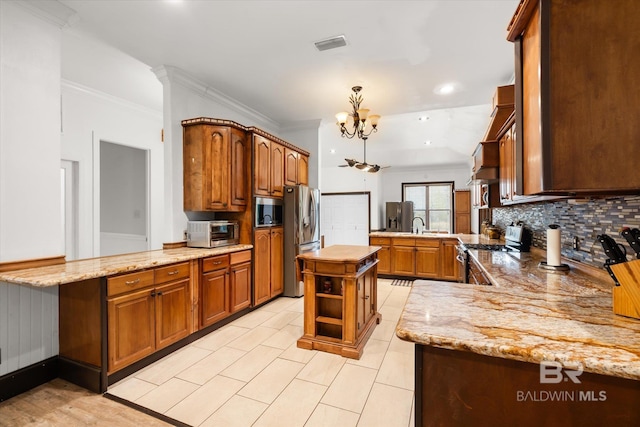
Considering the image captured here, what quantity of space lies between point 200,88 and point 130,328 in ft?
9.12

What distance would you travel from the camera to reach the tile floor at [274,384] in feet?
6.04

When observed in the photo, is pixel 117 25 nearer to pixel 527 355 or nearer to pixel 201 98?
pixel 201 98

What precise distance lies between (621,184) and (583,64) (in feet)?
1.36

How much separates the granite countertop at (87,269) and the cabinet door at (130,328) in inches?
8.9

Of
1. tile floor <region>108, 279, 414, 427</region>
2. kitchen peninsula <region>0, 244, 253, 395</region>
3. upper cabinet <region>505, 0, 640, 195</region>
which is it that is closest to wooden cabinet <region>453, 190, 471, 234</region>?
tile floor <region>108, 279, 414, 427</region>

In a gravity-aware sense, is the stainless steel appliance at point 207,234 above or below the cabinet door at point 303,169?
below

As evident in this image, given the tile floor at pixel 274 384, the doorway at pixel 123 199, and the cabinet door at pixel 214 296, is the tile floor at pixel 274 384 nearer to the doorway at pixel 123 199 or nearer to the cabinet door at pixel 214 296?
the cabinet door at pixel 214 296

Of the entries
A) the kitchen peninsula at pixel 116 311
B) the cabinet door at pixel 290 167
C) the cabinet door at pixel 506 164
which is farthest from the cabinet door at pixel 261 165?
the cabinet door at pixel 506 164

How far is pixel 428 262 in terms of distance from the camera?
5156mm

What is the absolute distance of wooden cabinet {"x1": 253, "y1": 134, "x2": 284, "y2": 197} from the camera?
379 cm

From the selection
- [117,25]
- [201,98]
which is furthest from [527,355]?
[201,98]

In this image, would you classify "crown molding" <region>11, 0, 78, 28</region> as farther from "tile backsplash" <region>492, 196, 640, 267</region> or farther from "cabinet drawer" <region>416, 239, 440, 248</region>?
"cabinet drawer" <region>416, 239, 440, 248</region>

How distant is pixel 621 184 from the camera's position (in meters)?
0.93

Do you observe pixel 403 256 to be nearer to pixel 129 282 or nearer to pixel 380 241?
pixel 380 241
